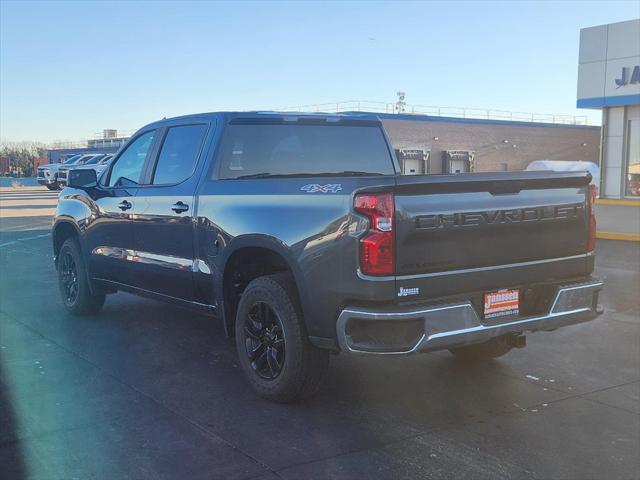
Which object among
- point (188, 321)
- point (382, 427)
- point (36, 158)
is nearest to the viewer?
point (382, 427)

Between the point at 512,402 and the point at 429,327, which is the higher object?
the point at 429,327

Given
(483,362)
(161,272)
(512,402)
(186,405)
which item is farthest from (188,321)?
(512,402)

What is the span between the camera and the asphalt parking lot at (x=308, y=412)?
3.87 metres

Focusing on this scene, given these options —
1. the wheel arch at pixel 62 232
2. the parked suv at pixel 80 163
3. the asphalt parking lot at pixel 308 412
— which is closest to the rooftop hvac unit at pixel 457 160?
the parked suv at pixel 80 163

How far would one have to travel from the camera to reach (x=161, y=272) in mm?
5910

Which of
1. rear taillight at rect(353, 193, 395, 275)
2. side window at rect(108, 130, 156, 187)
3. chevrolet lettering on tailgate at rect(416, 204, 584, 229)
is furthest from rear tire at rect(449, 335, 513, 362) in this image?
side window at rect(108, 130, 156, 187)

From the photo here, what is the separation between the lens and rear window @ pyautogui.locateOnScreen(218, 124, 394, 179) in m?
5.62

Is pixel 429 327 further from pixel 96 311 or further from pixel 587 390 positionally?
pixel 96 311

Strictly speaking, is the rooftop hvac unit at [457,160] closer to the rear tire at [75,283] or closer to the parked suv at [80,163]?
the parked suv at [80,163]

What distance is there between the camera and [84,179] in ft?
23.2

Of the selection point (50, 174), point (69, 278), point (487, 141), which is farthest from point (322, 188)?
point (487, 141)

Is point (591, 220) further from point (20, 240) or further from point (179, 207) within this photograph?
point (20, 240)

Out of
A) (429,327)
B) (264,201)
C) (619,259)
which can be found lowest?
(619,259)

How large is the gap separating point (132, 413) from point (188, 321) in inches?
107
